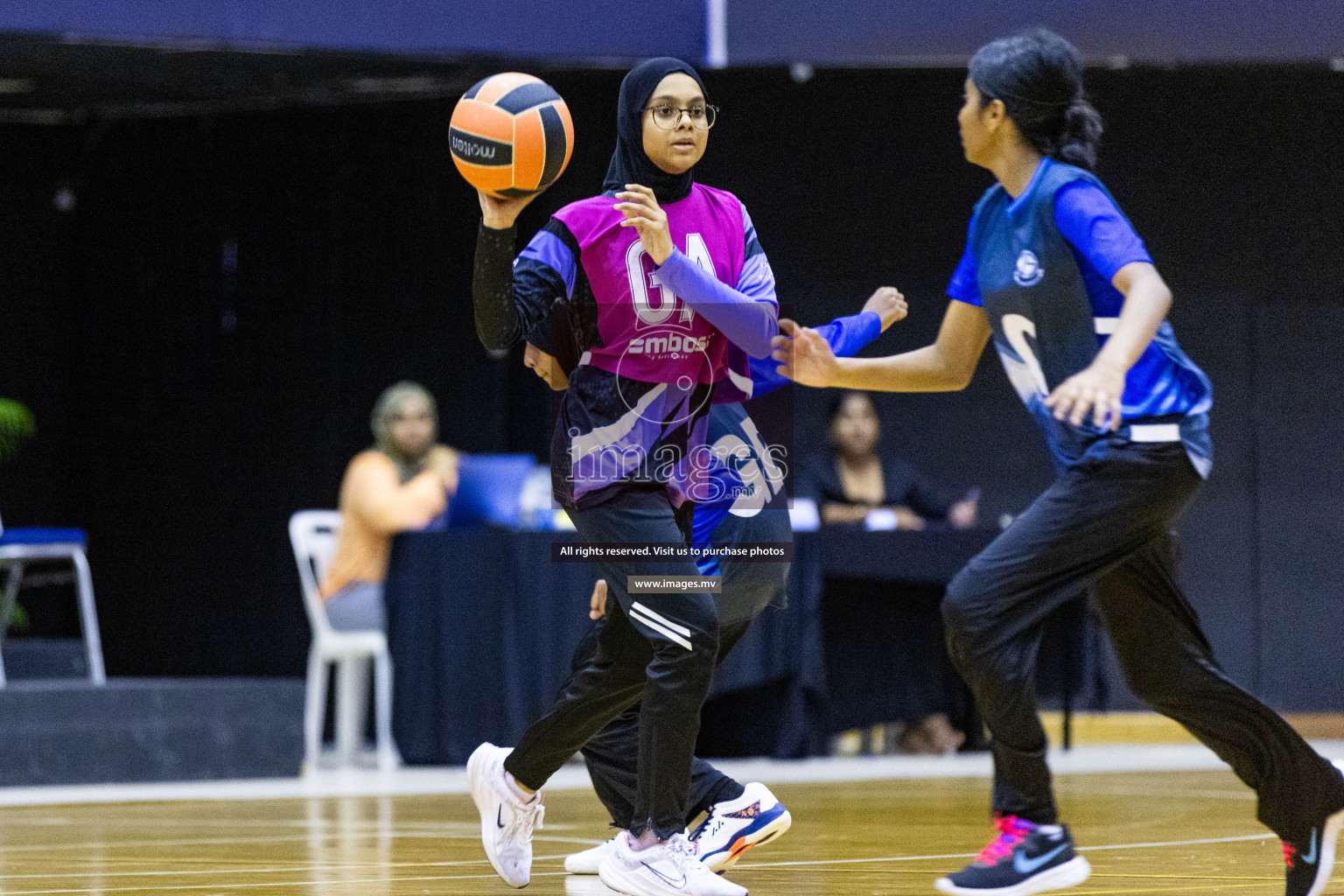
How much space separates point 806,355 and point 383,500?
14.4 feet

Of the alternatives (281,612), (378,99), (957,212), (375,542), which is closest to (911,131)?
(957,212)

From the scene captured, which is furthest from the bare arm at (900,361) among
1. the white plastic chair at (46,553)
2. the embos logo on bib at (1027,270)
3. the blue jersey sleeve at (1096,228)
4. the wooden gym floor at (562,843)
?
the white plastic chair at (46,553)

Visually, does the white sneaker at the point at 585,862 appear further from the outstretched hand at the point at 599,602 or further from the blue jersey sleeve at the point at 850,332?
the blue jersey sleeve at the point at 850,332

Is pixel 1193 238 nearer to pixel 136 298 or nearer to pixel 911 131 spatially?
pixel 911 131

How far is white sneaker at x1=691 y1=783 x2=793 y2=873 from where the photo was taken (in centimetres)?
349

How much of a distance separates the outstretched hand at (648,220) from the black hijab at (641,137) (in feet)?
0.77

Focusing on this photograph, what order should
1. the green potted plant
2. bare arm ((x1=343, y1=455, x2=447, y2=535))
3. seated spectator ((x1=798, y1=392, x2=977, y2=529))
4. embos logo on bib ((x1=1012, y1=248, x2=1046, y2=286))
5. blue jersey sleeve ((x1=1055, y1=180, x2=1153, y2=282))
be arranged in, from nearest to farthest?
blue jersey sleeve ((x1=1055, y1=180, x2=1153, y2=282)) → embos logo on bib ((x1=1012, y1=248, x2=1046, y2=286)) → bare arm ((x1=343, y1=455, x2=447, y2=535)) → seated spectator ((x1=798, y1=392, x2=977, y2=529)) → the green potted plant

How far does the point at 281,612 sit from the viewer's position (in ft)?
33.9

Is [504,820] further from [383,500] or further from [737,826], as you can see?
[383,500]

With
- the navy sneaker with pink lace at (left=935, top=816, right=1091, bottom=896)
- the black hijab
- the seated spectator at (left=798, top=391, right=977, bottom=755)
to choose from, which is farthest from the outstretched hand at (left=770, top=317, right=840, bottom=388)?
the seated spectator at (left=798, top=391, right=977, bottom=755)

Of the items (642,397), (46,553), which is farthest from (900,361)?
(46,553)

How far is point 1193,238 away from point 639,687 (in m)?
6.60

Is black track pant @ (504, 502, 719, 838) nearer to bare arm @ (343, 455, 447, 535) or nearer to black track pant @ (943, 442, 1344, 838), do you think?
black track pant @ (943, 442, 1344, 838)

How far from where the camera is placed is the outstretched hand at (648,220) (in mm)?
3074
